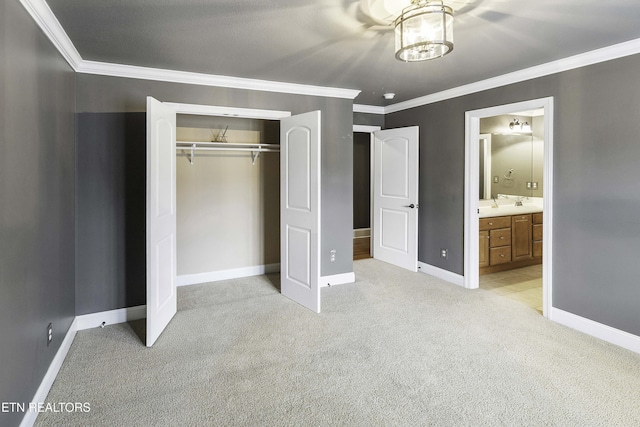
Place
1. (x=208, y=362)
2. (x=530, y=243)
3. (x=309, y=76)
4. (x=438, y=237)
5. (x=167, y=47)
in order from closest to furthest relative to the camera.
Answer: (x=208, y=362), (x=167, y=47), (x=309, y=76), (x=438, y=237), (x=530, y=243)

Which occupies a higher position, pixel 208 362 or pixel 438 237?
pixel 438 237

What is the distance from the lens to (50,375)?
228 cm

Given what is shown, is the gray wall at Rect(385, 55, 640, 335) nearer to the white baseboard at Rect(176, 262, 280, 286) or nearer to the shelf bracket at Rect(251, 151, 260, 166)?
the shelf bracket at Rect(251, 151, 260, 166)

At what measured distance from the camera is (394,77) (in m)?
3.71

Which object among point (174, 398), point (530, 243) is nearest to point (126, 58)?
point (174, 398)

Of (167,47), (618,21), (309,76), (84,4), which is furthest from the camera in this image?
(309,76)

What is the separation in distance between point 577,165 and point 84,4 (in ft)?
12.6

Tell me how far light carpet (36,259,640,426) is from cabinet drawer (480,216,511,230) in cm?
124

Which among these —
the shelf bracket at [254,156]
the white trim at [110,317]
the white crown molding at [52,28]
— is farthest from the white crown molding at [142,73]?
the white trim at [110,317]

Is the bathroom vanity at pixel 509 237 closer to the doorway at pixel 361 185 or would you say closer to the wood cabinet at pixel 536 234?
the wood cabinet at pixel 536 234

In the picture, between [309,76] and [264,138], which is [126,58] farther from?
[264,138]

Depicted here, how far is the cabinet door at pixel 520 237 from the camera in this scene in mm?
4906

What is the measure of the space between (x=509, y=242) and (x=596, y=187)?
2046mm

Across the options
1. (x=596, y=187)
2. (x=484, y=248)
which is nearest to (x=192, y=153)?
(x=484, y=248)
